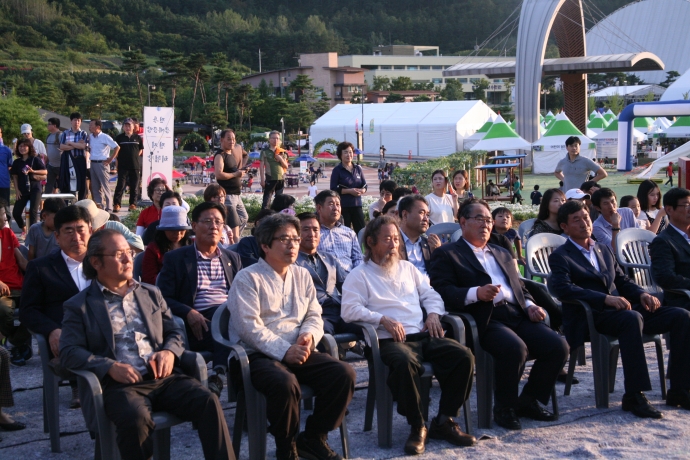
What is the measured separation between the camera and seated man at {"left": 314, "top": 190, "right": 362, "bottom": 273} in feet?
18.5

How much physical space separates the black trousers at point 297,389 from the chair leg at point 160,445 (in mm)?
472

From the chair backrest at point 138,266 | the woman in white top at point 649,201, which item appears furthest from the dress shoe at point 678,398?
the chair backrest at point 138,266

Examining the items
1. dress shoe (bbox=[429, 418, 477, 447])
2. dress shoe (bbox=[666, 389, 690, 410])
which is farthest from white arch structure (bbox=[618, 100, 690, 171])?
dress shoe (bbox=[429, 418, 477, 447])

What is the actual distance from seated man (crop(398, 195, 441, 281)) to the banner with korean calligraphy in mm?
7447

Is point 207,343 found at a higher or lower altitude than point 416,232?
lower

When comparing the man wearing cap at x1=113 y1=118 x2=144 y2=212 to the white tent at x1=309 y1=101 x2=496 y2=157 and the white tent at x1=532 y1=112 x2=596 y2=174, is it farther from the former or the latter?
the white tent at x1=309 y1=101 x2=496 y2=157

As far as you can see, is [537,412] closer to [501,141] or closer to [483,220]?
[483,220]

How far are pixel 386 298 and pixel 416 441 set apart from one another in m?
0.83

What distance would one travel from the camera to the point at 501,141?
83.1ft

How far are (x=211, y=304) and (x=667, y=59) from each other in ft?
371

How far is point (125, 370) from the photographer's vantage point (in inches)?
131

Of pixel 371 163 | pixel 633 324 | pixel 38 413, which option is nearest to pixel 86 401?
pixel 38 413

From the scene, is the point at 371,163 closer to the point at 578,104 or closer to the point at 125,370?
the point at 578,104

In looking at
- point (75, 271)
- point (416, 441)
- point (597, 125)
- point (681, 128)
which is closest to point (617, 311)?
point (416, 441)
